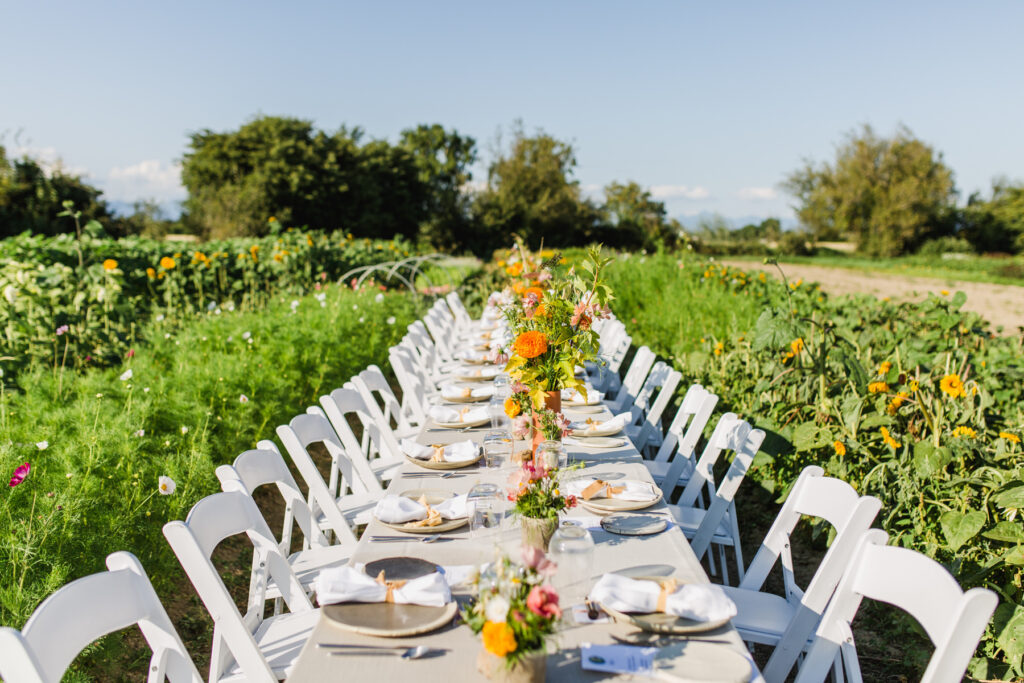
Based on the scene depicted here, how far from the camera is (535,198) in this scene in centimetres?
2945

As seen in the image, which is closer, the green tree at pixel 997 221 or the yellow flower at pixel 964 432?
the yellow flower at pixel 964 432

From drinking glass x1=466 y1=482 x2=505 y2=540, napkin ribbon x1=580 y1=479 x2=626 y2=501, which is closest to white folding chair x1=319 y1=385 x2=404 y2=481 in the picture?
napkin ribbon x1=580 y1=479 x2=626 y2=501

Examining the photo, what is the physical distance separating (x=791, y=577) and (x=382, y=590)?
4.90 feet

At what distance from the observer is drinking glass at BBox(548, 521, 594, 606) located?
1.37 metres

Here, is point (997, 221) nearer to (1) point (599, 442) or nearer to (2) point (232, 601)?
(1) point (599, 442)

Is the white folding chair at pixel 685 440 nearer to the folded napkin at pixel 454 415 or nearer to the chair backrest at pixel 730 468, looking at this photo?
the chair backrest at pixel 730 468

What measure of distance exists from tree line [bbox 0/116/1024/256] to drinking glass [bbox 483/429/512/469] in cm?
1608

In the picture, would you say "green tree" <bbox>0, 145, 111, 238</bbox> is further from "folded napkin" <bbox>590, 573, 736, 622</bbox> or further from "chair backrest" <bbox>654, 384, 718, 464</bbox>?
"folded napkin" <bbox>590, 573, 736, 622</bbox>

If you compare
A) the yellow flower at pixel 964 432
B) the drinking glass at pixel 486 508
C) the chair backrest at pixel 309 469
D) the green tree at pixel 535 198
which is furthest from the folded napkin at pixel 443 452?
the green tree at pixel 535 198

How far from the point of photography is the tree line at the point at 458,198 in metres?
21.3

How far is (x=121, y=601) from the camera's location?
1.47m

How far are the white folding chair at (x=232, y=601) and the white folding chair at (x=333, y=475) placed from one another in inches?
18.4

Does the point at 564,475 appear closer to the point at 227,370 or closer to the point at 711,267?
the point at 227,370

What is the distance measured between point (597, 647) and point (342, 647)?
516 mm
